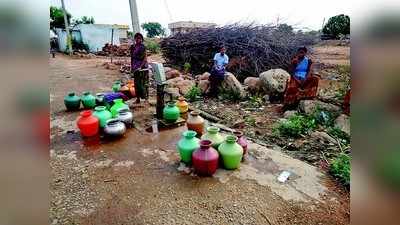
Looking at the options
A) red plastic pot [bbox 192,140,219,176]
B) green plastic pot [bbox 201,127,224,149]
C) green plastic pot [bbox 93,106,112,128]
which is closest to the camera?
red plastic pot [bbox 192,140,219,176]

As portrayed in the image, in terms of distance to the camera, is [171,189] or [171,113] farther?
[171,113]

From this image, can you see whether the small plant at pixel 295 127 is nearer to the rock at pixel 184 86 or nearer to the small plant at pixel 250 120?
the small plant at pixel 250 120

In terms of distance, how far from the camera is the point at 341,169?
10.7 ft

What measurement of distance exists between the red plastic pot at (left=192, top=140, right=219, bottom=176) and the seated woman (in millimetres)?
3239

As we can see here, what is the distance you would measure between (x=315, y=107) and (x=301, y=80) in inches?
28.7

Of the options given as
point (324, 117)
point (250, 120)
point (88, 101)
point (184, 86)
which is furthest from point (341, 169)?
point (184, 86)

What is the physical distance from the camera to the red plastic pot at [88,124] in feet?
13.9

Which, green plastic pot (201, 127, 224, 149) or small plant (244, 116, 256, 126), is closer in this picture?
green plastic pot (201, 127, 224, 149)

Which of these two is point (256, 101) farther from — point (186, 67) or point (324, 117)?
point (186, 67)

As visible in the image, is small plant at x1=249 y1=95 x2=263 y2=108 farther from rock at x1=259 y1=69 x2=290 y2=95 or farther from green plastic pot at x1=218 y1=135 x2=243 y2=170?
green plastic pot at x1=218 y1=135 x2=243 y2=170

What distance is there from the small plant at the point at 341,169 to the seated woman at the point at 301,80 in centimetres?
231

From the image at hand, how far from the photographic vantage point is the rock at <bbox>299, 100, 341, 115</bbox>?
16.9ft

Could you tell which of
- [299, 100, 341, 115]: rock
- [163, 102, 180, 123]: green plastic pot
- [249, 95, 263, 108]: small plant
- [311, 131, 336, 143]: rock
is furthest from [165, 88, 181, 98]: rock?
[311, 131, 336, 143]: rock
